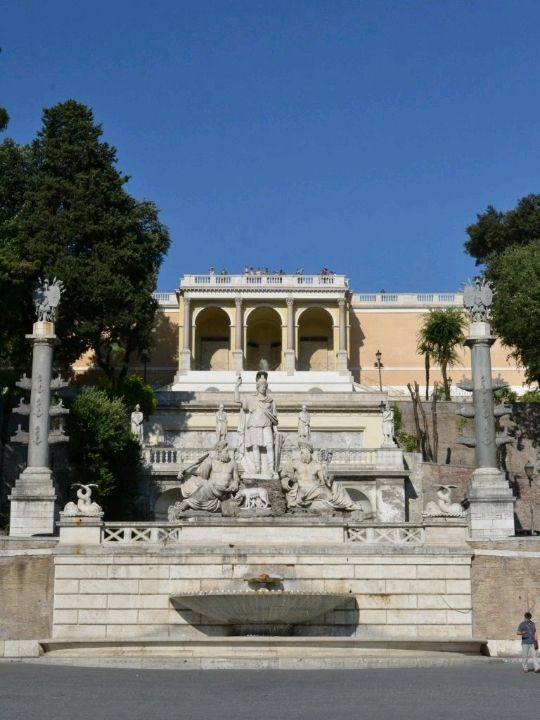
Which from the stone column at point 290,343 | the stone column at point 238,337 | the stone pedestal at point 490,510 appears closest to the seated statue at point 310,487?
the stone pedestal at point 490,510

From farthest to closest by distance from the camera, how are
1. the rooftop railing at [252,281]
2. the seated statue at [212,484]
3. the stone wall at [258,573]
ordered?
the rooftop railing at [252,281]
the seated statue at [212,484]
the stone wall at [258,573]

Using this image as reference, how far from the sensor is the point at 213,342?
62.1 metres

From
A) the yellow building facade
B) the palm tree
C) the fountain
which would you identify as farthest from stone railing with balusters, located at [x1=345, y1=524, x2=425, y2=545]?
the yellow building facade

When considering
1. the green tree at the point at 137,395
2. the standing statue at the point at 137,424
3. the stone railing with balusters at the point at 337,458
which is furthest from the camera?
the green tree at the point at 137,395

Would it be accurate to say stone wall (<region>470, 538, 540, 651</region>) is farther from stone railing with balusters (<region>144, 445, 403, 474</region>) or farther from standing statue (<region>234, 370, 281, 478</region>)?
stone railing with balusters (<region>144, 445, 403, 474</region>)

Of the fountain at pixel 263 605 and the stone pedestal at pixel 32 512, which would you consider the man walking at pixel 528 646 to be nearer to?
the fountain at pixel 263 605

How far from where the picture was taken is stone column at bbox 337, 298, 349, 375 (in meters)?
57.4

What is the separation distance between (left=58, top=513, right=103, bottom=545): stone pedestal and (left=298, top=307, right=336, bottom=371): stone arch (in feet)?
122

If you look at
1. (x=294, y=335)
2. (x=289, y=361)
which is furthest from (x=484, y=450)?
(x=294, y=335)

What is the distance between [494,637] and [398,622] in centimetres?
217

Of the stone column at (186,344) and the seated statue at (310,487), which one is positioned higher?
the stone column at (186,344)

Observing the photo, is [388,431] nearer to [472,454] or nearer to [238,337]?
[472,454]

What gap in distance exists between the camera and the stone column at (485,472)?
27.7m

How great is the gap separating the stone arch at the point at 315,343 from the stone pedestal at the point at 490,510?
3330 centimetres
